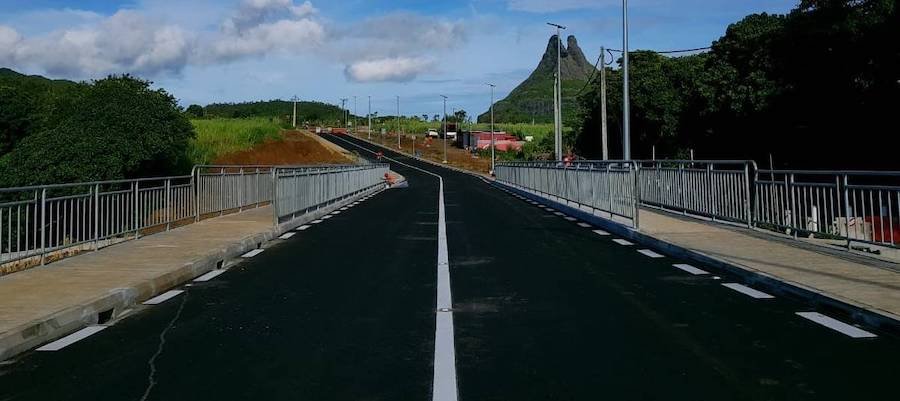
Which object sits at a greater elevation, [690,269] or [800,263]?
[800,263]

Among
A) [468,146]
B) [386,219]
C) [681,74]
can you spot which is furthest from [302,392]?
[468,146]

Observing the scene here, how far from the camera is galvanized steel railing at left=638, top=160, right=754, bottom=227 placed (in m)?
15.8

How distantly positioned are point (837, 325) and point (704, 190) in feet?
35.2

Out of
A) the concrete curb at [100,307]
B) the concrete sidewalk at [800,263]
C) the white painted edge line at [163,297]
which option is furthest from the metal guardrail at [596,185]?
the white painted edge line at [163,297]

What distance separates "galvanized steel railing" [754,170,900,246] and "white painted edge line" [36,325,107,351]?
9422 mm

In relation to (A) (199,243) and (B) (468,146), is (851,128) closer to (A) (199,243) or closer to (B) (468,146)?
(A) (199,243)

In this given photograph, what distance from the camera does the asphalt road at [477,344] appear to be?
5.36 m

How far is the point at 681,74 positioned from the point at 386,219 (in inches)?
1631

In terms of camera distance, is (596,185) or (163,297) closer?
(163,297)

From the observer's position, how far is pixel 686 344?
6.60 meters

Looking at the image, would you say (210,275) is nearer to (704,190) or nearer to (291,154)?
(704,190)

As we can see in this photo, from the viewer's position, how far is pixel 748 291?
359 inches

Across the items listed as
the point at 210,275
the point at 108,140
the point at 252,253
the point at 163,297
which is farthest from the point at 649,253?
the point at 108,140

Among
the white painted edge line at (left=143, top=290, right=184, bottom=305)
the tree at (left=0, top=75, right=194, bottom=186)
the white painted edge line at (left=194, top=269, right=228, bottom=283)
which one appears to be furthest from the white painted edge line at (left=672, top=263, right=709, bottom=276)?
the tree at (left=0, top=75, right=194, bottom=186)
